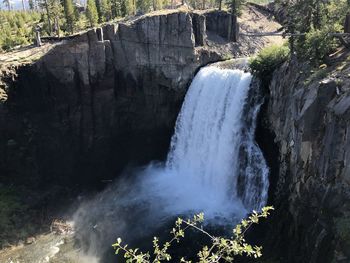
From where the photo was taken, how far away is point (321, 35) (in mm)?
26625

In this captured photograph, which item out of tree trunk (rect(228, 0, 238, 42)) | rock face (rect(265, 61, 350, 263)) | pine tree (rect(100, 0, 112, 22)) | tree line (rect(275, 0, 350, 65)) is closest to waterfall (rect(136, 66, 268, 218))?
rock face (rect(265, 61, 350, 263))

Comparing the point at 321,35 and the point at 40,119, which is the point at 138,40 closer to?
the point at 40,119

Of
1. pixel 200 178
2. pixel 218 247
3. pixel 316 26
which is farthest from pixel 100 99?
pixel 218 247

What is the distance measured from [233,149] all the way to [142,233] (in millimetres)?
10650

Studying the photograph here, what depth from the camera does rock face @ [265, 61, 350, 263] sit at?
19672mm

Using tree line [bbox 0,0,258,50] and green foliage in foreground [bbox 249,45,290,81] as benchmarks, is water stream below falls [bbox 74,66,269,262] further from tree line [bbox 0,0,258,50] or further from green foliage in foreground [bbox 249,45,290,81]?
tree line [bbox 0,0,258,50]

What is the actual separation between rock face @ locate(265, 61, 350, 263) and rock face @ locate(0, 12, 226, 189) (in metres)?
18.0

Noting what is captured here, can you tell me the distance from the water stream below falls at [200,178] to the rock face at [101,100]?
3.15 meters

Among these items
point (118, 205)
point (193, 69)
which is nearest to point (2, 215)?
point (118, 205)

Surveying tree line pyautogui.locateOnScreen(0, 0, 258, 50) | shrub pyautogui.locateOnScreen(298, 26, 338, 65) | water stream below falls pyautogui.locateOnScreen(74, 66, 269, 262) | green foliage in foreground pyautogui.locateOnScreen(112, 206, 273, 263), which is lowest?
water stream below falls pyautogui.locateOnScreen(74, 66, 269, 262)

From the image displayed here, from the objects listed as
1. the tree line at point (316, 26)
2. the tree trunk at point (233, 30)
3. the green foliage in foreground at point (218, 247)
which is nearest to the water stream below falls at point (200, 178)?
the tree line at point (316, 26)

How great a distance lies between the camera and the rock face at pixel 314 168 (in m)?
19.7

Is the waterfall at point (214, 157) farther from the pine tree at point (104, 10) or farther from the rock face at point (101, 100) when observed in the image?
the pine tree at point (104, 10)

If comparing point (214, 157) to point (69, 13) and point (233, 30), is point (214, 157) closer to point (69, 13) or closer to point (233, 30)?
point (233, 30)
